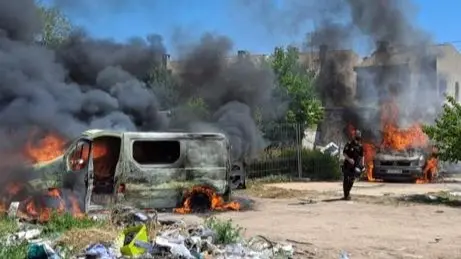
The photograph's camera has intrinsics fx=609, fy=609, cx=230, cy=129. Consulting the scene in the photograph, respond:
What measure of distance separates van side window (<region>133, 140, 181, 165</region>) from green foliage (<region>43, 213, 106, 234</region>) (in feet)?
10.7

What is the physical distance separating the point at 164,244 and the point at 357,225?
5.15m

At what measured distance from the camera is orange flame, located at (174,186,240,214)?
1218 centimetres

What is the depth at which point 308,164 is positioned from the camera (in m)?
22.9

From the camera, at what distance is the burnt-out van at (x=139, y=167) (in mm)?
10805

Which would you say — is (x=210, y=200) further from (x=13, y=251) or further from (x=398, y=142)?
(x=398, y=142)

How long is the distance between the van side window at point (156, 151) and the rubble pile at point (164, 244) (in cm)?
333

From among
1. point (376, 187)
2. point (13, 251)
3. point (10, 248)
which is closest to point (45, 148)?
point (10, 248)

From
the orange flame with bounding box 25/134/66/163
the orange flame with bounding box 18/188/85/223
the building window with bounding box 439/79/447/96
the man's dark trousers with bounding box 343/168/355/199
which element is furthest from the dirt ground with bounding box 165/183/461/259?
the building window with bounding box 439/79/447/96

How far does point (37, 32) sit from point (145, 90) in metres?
3.46

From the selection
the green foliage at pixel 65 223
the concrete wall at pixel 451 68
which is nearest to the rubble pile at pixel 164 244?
the green foliage at pixel 65 223

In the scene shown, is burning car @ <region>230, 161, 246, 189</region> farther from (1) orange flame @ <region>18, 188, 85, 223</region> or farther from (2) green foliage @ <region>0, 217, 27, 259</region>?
A: (2) green foliage @ <region>0, 217, 27, 259</region>

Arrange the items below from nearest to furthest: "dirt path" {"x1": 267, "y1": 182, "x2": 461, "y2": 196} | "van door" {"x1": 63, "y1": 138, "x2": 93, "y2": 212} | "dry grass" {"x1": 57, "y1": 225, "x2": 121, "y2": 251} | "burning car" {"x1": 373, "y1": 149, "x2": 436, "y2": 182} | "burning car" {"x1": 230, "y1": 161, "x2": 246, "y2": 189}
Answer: "dry grass" {"x1": 57, "y1": 225, "x2": 121, "y2": 251} → "van door" {"x1": 63, "y1": 138, "x2": 93, "y2": 212} → "burning car" {"x1": 230, "y1": 161, "x2": 246, "y2": 189} → "dirt path" {"x1": 267, "y1": 182, "x2": 461, "y2": 196} → "burning car" {"x1": 373, "y1": 149, "x2": 436, "y2": 182}

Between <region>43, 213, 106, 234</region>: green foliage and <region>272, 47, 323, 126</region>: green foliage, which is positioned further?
<region>272, 47, 323, 126</region>: green foliage

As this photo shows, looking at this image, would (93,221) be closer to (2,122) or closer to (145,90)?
(2,122)
